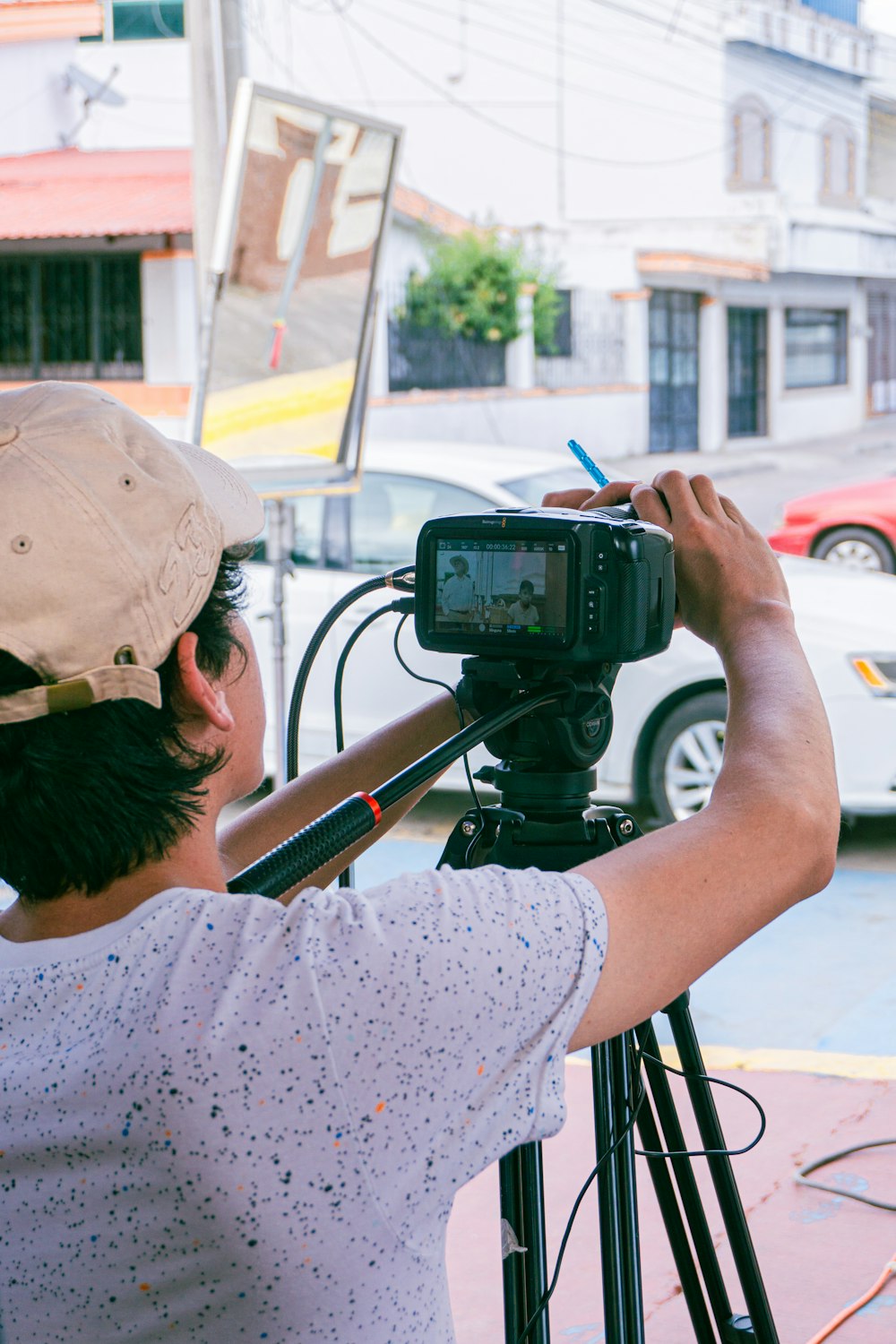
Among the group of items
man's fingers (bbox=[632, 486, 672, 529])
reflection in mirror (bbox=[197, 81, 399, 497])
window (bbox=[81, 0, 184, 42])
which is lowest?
man's fingers (bbox=[632, 486, 672, 529])

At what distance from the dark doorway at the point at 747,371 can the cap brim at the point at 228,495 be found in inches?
929

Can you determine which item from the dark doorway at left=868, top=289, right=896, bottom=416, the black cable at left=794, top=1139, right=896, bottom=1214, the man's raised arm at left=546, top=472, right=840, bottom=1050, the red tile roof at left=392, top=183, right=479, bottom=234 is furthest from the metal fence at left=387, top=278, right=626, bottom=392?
the man's raised arm at left=546, top=472, right=840, bottom=1050

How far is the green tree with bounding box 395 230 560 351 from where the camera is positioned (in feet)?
54.3

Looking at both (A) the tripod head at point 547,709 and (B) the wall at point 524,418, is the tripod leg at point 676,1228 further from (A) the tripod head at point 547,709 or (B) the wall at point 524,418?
(B) the wall at point 524,418

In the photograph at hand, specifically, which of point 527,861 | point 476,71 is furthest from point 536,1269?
point 476,71

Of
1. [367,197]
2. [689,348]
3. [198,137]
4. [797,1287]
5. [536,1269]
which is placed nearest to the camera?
[536,1269]

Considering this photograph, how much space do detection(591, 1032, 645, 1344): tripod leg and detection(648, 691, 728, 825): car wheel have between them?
352cm

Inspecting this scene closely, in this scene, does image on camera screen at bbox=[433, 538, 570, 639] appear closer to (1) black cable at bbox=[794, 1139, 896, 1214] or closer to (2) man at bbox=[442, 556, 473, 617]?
(2) man at bbox=[442, 556, 473, 617]

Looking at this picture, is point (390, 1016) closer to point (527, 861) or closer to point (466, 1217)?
point (527, 861)

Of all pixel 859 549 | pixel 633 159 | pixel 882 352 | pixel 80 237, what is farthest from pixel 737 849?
pixel 882 352

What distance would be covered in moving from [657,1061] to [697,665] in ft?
11.3

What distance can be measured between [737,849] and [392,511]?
4705 mm

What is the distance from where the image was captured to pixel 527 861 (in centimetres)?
145

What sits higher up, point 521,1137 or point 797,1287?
point 521,1137
